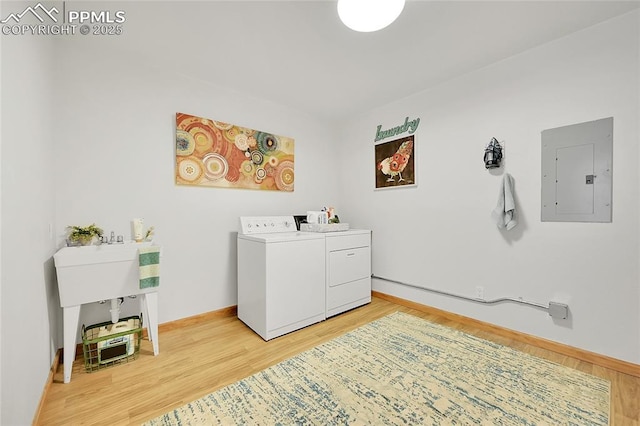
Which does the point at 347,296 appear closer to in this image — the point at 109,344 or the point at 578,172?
the point at 109,344

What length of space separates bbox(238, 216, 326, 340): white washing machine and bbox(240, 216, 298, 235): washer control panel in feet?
0.03

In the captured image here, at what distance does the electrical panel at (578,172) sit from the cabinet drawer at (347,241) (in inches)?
62.5

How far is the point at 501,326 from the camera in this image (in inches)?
88.8

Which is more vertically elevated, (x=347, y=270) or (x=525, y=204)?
(x=525, y=204)

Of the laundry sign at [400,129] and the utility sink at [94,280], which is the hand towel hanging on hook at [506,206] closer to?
the laundry sign at [400,129]

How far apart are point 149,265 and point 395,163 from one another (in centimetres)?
262

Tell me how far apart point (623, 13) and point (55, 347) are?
14.7ft

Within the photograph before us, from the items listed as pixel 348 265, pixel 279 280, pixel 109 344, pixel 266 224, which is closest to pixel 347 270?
pixel 348 265

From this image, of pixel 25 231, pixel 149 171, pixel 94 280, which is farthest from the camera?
pixel 149 171

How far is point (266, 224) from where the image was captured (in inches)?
109

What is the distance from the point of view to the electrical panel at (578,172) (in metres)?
1.79

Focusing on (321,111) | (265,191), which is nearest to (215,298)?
(265,191)

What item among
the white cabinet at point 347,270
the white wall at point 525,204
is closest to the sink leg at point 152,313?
the white cabinet at point 347,270

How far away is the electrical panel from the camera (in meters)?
1.79
